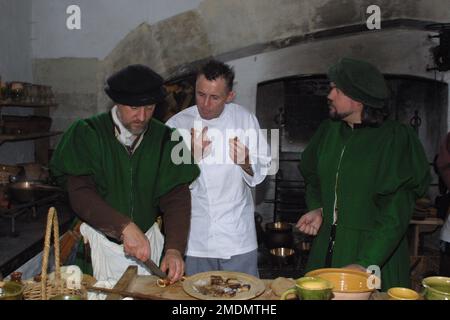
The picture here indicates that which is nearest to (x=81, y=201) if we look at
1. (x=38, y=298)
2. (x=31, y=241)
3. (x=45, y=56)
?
(x=38, y=298)

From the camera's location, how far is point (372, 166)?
2342mm

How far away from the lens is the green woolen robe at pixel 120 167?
7.47 ft

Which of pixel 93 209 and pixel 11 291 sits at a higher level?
pixel 93 209

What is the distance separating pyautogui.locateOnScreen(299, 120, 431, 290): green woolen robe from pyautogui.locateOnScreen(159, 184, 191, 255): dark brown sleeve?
643 mm

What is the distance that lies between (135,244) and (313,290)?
79 cm

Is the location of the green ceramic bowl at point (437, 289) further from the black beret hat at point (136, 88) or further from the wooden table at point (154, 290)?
the black beret hat at point (136, 88)

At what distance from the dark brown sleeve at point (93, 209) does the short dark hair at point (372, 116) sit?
1155mm

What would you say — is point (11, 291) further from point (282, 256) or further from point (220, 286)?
point (282, 256)

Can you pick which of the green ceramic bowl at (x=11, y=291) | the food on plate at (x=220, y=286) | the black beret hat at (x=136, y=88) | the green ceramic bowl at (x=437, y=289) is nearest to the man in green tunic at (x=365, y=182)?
the green ceramic bowl at (x=437, y=289)

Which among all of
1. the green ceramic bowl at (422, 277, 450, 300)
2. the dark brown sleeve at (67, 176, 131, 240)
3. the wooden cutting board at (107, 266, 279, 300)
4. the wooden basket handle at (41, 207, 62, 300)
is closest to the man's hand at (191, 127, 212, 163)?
the dark brown sleeve at (67, 176, 131, 240)

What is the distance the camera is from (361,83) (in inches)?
89.0

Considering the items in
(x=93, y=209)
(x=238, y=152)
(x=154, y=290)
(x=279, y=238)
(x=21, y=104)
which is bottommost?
(x=279, y=238)

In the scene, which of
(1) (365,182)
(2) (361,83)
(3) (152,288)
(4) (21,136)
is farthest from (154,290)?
(4) (21,136)

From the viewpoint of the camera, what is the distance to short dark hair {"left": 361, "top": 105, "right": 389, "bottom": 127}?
238cm
